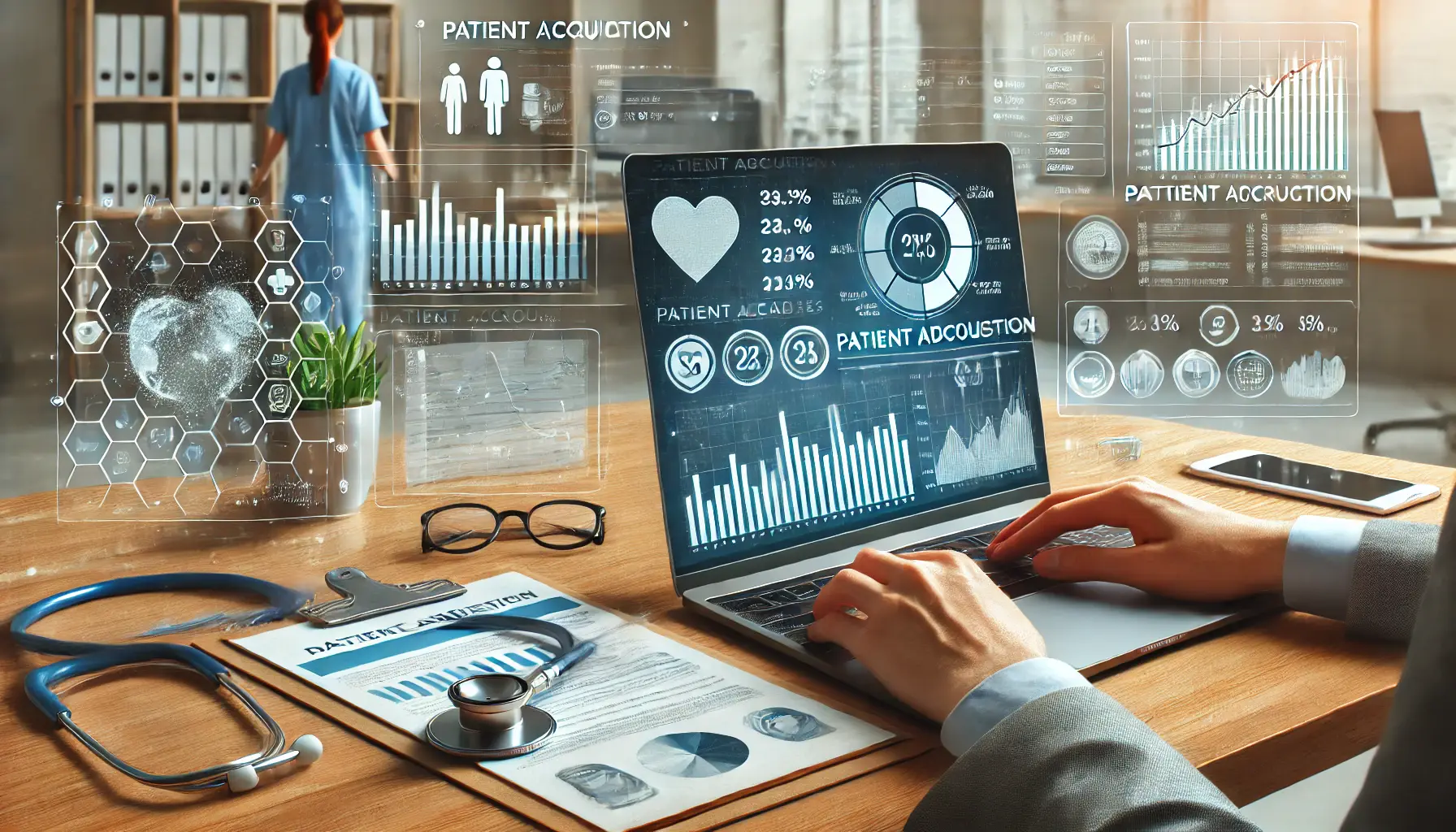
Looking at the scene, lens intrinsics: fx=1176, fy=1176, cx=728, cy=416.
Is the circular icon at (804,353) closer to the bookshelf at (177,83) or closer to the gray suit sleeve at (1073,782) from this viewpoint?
the gray suit sleeve at (1073,782)

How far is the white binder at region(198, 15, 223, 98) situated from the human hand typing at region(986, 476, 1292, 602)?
3626 millimetres

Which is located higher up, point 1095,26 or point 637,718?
point 1095,26

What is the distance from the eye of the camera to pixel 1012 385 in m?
1.13

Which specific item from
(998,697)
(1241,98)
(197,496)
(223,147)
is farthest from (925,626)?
(223,147)

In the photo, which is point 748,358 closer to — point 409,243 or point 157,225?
point 409,243

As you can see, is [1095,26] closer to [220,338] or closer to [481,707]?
[220,338]

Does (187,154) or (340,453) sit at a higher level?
(187,154)

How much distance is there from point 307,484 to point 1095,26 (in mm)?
1182

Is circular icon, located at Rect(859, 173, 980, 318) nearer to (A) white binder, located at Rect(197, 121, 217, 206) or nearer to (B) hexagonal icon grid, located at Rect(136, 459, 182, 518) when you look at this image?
(B) hexagonal icon grid, located at Rect(136, 459, 182, 518)

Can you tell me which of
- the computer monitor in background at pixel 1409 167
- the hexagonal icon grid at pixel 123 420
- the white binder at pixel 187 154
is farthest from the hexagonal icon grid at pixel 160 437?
the computer monitor in background at pixel 1409 167

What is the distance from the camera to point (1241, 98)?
162 centimetres

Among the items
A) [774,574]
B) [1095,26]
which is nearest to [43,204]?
[1095,26]

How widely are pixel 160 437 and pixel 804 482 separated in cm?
61

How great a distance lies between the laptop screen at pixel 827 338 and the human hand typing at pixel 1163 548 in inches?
4.8
